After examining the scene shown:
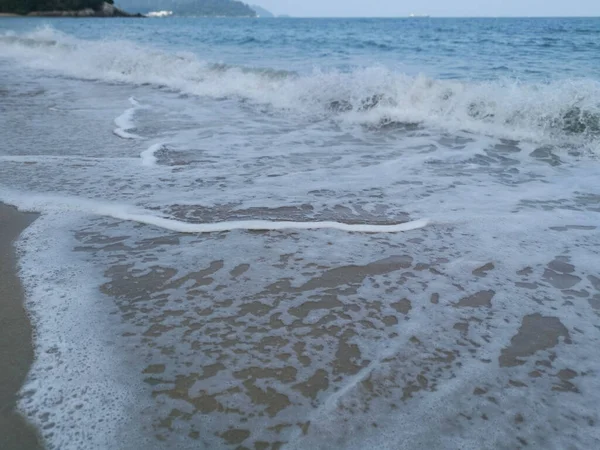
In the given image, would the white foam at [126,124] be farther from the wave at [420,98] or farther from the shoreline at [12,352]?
the shoreline at [12,352]

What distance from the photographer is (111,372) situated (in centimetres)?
188

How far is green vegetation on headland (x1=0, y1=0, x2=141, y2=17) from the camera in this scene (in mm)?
83562

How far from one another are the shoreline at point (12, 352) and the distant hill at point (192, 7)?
177236 millimetres

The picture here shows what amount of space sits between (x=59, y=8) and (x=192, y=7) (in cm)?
8434

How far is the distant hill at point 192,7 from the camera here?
166 m

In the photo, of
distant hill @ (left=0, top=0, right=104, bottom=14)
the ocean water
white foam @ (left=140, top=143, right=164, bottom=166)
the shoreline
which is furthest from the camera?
distant hill @ (left=0, top=0, right=104, bottom=14)

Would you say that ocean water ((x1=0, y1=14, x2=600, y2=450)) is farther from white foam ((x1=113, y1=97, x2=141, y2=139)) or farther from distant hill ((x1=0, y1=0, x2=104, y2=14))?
distant hill ((x1=0, y1=0, x2=104, y2=14))

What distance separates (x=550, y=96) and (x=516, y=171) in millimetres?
3012

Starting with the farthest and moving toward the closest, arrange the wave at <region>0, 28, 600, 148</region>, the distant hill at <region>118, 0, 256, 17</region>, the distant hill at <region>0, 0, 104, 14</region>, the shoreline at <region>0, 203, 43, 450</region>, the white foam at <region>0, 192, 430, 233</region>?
the distant hill at <region>118, 0, 256, 17</region> → the distant hill at <region>0, 0, 104, 14</region> → the wave at <region>0, 28, 600, 148</region> → the white foam at <region>0, 192, 430, 233</region> → the shoreline at <region>0, 203, 43, 450</region>

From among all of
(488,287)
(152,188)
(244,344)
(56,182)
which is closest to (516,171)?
(488,287)

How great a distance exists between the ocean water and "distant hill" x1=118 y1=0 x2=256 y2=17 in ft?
575

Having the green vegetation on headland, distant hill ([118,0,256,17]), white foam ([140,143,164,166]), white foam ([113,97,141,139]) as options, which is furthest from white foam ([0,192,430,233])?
distant hill ([118,0,256,17])

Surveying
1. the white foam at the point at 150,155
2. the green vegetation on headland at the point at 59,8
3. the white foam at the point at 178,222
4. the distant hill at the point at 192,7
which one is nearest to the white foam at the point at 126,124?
the white foam at the point at 150,155

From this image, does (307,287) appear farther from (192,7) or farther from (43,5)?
(192,7)
